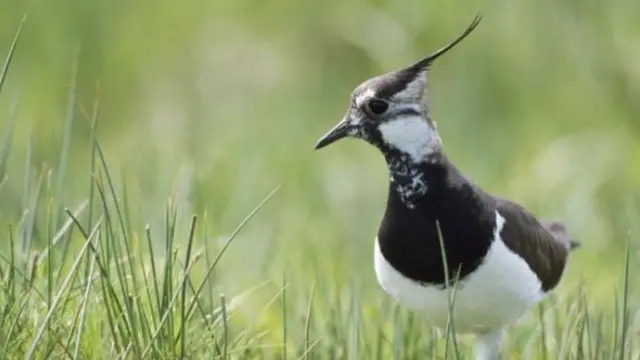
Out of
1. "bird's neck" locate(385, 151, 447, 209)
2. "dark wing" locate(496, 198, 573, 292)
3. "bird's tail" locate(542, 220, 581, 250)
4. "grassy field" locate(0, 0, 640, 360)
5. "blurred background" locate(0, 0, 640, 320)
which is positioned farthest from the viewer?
"blurred background" locate(0, 0, 640, 320)

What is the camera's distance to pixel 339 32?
9195mm

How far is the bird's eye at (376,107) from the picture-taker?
413 cm

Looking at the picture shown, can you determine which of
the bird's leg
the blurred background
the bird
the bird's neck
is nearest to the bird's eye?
the bird

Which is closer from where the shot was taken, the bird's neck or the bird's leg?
the bird's neck

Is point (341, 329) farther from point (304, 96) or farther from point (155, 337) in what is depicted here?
point (304, 96)

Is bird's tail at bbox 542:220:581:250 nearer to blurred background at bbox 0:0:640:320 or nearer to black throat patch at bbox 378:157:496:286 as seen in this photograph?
blurred background at bbox 0:0:640:320

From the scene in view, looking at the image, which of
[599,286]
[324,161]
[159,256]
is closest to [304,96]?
[324,161]

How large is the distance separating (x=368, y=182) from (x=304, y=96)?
1.39 meters

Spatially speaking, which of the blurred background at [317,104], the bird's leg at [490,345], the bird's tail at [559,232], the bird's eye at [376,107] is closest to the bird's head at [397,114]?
the bird's eye at [376,107]

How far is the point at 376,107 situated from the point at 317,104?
189 inches

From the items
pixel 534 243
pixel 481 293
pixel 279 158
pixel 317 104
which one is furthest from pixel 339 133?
pixel 317 104

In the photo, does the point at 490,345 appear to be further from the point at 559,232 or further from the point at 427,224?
the point at 559,232

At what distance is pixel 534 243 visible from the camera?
14.7 feet

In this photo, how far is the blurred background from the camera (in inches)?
260
